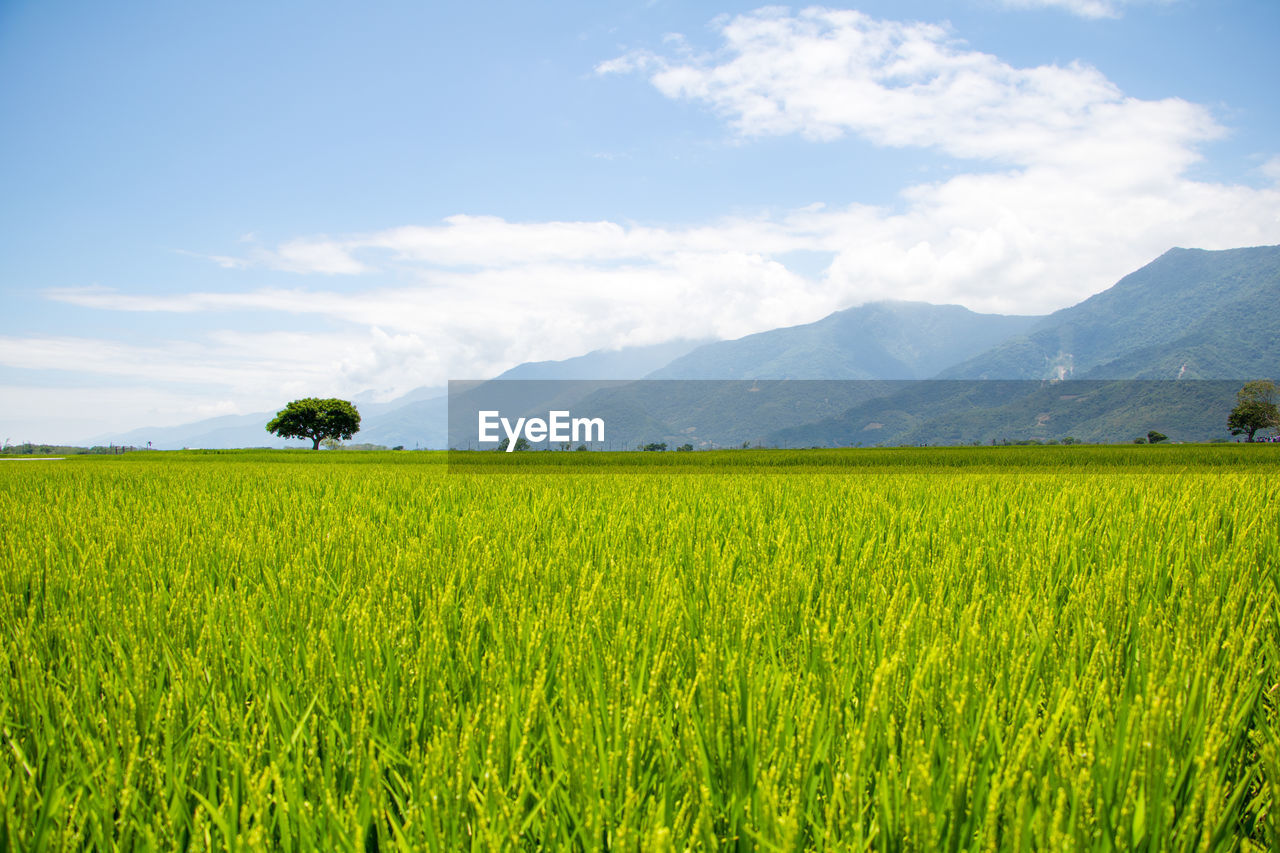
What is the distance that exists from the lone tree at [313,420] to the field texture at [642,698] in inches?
3345

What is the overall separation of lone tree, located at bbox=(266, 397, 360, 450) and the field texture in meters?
85.0

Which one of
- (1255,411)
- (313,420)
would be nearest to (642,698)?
(313,420)

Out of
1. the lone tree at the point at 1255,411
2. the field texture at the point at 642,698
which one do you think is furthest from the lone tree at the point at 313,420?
the lone tree at the point at 1255,411

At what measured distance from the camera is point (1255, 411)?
284ft

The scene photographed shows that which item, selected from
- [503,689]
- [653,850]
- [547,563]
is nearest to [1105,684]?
[653,850]

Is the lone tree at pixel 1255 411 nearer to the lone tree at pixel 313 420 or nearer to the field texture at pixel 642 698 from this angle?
the field texture at pixel 642 698

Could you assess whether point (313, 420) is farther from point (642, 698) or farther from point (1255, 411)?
point (1255, 411)

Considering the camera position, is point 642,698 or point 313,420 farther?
point 313,420

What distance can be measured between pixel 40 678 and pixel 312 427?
89225mm

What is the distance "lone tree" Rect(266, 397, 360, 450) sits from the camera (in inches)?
3135

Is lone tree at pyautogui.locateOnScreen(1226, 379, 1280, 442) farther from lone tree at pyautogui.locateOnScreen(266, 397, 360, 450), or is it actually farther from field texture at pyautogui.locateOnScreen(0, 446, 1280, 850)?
lone tree at pyautogui.locateOnScreen(266, 397, 360, 450)

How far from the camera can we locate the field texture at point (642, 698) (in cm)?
89

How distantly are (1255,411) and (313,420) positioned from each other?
128 m

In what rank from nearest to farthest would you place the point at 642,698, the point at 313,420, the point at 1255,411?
the point at 642,698, the point at 313,420, the point at 1255,411
